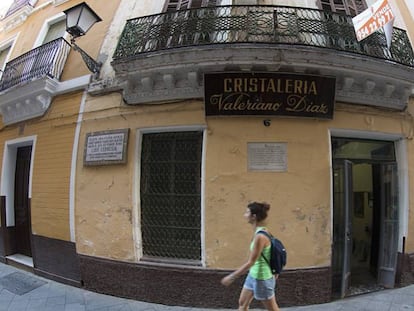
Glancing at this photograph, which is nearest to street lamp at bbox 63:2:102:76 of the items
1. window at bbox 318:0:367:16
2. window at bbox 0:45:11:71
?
window at bbox 318:0:367:16

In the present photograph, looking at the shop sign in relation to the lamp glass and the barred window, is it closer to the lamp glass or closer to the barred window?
the barred window

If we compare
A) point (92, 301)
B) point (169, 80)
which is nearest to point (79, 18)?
point (169, 80)

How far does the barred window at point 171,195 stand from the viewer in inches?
207

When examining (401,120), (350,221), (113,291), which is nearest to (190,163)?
(113,291)

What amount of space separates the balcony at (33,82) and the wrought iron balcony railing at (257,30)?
80.3 inches

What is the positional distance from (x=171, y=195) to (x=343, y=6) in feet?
15.4

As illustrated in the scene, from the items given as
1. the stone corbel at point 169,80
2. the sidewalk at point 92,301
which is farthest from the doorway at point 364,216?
the stone corbel at point 169,80

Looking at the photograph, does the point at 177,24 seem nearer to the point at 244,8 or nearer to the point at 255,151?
the point at 244,8

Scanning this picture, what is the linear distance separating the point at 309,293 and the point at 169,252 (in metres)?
2.22

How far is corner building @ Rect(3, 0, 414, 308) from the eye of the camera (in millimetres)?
4883

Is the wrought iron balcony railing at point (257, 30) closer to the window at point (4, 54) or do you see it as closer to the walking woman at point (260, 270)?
the walking woman at point (260, 270)

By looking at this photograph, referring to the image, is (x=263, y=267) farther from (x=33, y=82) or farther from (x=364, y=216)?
(x=33, y=82)

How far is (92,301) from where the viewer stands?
17.1 feet

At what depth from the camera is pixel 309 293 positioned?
4.84m
